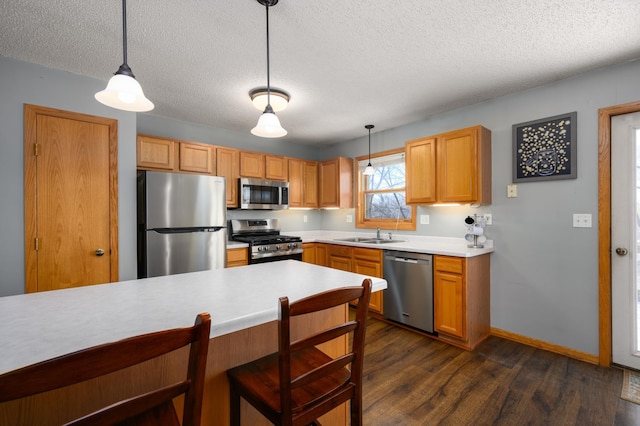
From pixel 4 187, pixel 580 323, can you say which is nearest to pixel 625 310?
pixel 580 323

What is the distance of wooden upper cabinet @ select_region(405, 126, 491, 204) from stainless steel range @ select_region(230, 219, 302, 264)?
1609mm

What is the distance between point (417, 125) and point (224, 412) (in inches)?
140

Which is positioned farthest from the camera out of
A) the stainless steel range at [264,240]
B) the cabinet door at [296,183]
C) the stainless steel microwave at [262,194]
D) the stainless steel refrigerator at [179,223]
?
the cabinet door at [296,183]

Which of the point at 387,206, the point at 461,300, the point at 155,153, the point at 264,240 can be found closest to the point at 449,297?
the point at 461,300

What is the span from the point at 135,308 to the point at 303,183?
3.60 m

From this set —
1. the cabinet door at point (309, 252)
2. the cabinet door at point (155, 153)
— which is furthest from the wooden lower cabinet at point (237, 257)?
the cabinet door at point (155, 153)

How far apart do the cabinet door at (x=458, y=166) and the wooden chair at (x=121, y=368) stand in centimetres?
287

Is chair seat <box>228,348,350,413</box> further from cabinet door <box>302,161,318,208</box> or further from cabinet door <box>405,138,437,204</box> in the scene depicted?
cabinet door <box>302,161,318,208</box>

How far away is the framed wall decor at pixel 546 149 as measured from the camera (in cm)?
248

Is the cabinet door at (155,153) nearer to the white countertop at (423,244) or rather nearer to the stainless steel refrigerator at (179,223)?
the stainless steel refrigerator at (179,223)

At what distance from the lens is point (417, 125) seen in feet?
12.1

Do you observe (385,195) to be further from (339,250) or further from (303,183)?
(303,183)

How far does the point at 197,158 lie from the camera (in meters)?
3.48

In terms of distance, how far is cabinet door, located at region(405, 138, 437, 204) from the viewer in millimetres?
3160
